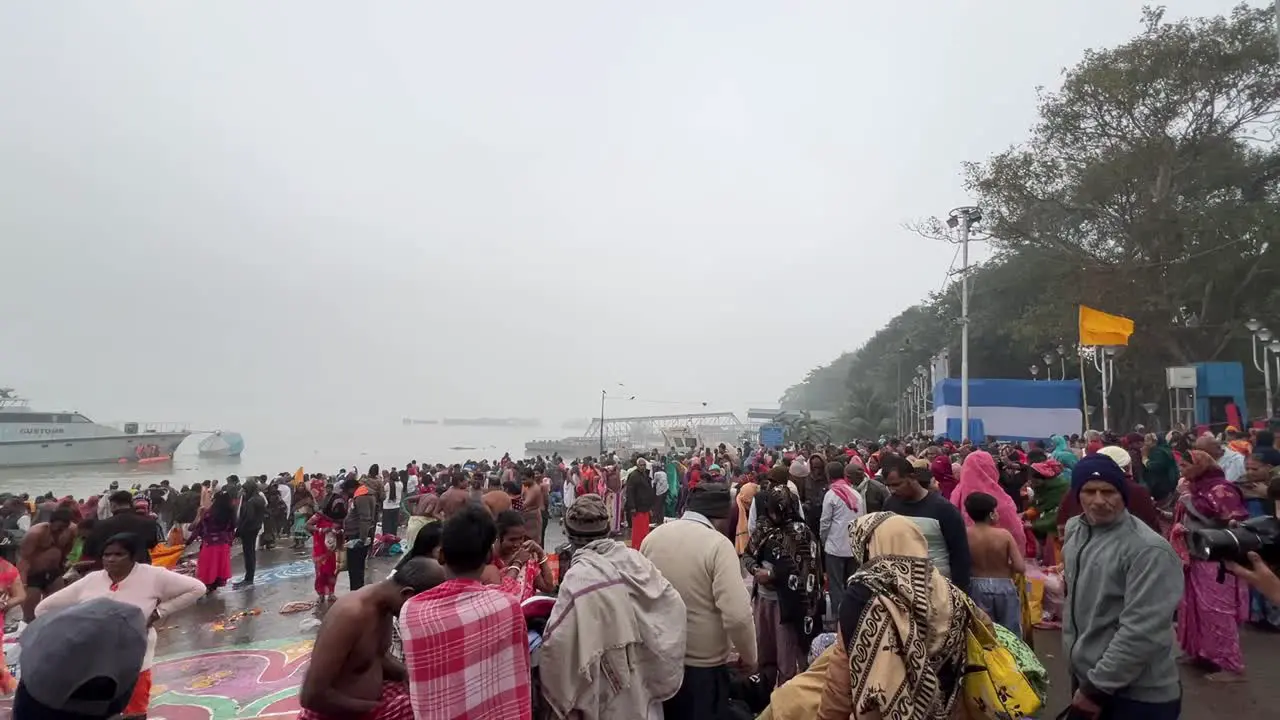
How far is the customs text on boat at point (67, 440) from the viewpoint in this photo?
43.1 metres

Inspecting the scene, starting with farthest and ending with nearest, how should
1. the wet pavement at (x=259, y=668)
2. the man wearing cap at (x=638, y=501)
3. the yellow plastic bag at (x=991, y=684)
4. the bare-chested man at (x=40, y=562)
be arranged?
the man wearing cap at (x=638, y=501)
the bare-chested man at (x=40, y=562)
the wet pavement at (x=259, y=668)
the yellow plastic bag at (x=991, y=684)

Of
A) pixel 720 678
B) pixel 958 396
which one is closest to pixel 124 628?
pixel 720 678

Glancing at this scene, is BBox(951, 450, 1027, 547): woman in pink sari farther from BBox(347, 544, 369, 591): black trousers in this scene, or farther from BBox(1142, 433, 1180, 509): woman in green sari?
BBox(347, 544, 369, 591): black trousers

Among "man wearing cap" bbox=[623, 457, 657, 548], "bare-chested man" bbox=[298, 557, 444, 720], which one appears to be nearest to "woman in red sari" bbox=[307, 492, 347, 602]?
"man wearing cap" bbox=[623, 457, 657, 548]

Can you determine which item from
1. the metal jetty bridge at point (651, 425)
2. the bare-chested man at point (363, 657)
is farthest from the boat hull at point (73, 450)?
the bare-chested man at point (363, 657)

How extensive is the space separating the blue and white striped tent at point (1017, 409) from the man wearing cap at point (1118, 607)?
20.2 meters

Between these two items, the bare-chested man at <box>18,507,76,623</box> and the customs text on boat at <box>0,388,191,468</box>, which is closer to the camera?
the bare-chested man at <box>18,507,76,623</box>

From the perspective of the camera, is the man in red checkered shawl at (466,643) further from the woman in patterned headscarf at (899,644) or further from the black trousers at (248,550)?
the black trousers at (248,550)

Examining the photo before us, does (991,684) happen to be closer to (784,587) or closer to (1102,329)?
(784,587)

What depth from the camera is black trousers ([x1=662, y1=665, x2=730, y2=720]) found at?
285 centimetres

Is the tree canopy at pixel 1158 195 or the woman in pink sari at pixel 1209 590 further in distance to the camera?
the tree canopy at pixel 1158 195

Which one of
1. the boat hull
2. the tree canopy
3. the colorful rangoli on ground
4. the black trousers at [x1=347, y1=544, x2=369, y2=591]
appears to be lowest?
the boat hull

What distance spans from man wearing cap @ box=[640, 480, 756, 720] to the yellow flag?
60.4 ft

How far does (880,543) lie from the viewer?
94.2 inches
